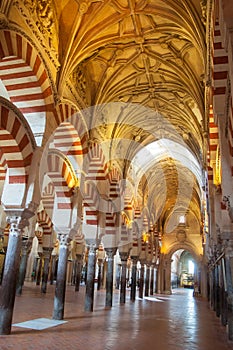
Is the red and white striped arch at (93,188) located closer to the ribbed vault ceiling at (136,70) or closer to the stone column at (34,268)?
the ribbed vault ceiling at (136,70)

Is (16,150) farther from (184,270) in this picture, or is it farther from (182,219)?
(184,270)

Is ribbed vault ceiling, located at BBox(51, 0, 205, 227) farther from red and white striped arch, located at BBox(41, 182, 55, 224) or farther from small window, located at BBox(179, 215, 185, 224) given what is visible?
small window, located at BBox(179, 215, 185, 224)

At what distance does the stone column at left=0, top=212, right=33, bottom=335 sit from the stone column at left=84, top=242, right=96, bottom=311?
3856mm

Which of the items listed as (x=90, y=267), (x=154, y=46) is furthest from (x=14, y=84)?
(x=90, y=267)

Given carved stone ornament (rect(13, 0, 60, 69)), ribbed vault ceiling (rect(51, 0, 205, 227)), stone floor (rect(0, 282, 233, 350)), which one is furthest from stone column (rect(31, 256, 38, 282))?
carved stone ornament (rect(13, 0, 60, 69))

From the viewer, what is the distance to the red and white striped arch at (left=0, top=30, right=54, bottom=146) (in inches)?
253

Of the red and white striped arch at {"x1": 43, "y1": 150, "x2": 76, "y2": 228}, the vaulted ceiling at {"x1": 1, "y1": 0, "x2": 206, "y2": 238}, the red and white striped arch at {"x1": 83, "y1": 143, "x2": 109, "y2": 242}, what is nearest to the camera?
the vaulted ceiling at {"x1": 1, "y1": 0, "x2": 206, "y2": 238}

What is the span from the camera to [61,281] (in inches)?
295

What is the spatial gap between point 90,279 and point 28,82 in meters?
5.65

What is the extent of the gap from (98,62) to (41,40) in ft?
10.7

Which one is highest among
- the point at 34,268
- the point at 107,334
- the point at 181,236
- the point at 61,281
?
the point at 181,236

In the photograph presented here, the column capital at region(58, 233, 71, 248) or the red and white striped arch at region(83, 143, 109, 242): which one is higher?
the red and white striped arch at region(83, 143, 109, 242)

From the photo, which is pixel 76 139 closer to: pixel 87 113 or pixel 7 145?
pixel 87 113

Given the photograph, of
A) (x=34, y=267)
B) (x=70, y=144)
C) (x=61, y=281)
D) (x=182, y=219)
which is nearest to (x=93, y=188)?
(x=70, y=144)
